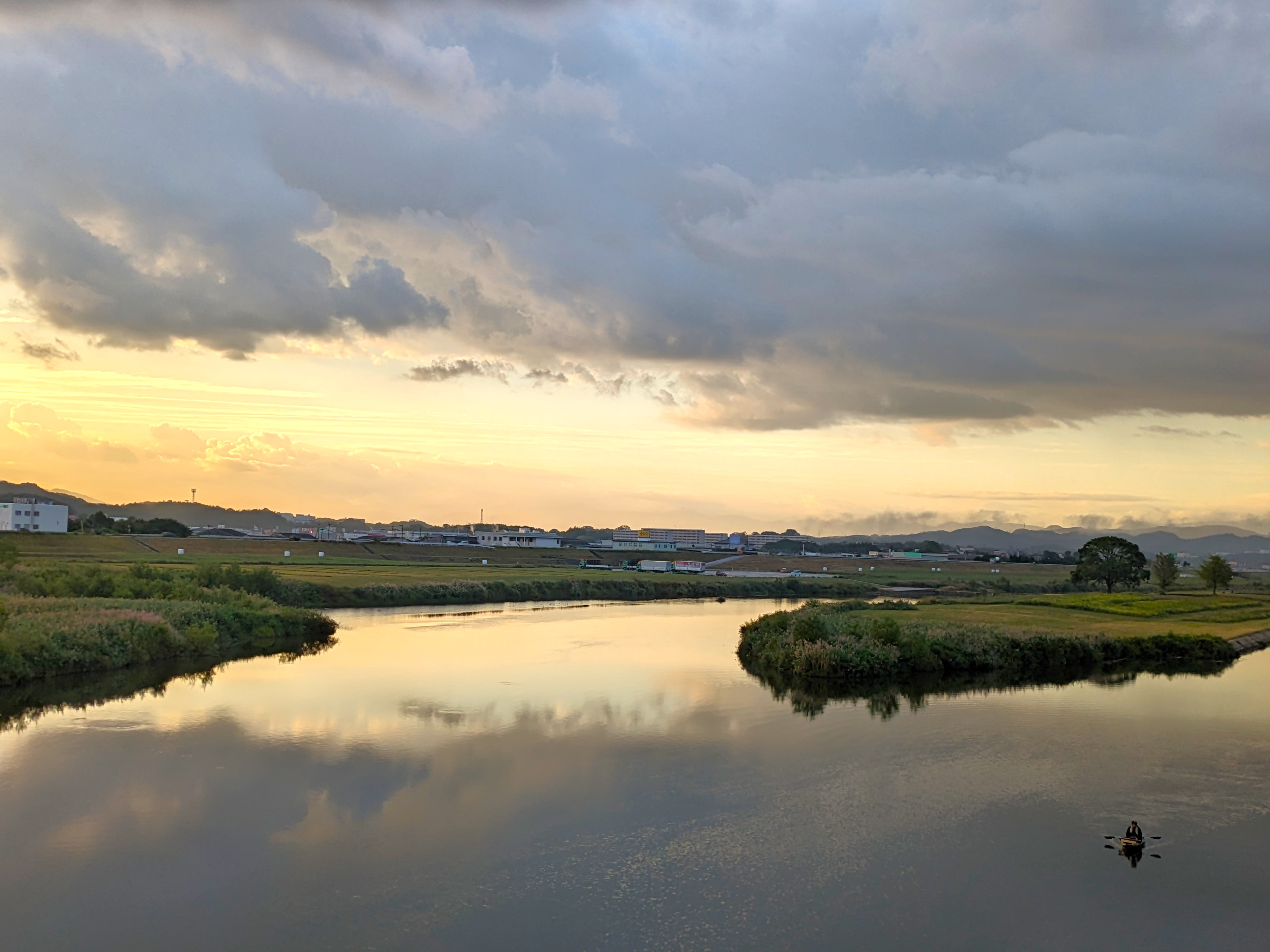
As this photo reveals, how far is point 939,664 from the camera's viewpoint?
39.1m

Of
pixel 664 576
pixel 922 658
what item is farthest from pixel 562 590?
pixel 922 658

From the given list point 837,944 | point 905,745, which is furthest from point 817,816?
point 905,745

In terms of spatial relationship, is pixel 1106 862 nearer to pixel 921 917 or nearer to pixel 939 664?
pixel 921 917

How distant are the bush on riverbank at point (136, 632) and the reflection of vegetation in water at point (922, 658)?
69.0 feet

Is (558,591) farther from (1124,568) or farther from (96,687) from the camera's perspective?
(96,687)

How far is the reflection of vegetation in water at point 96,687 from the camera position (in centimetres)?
2719

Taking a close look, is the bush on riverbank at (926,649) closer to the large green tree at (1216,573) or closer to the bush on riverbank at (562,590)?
the bush on riverbank at (562,590)

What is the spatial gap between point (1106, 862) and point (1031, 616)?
43.5m

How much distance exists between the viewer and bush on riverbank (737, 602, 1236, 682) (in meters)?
37.7

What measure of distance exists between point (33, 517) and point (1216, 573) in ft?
415

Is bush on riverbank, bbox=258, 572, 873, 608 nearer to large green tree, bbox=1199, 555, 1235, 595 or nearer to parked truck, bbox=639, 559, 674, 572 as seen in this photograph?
parked truck, bbox=639, 559, 674, 572

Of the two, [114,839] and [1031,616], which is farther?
[1031,616]

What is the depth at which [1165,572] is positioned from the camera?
93.2 m

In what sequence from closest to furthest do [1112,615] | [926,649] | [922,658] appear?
1. [922,658]
2. [926,649]
3. [1112,615]
